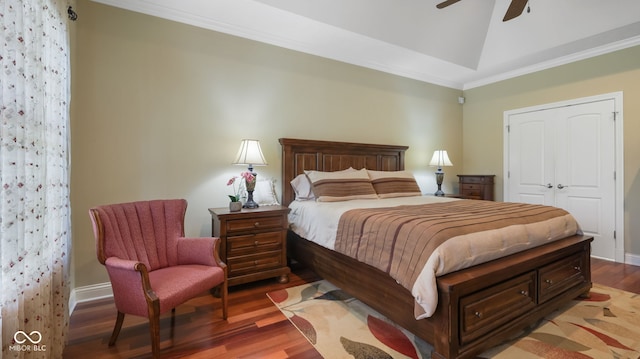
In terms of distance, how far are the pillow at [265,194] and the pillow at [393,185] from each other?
1.28 meters

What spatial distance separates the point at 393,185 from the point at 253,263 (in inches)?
79.2

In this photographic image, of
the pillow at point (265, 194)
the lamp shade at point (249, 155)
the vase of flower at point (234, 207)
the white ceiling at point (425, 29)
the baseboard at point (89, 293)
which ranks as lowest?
the baseboard at point (89, 293)

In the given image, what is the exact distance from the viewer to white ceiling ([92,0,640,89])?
9.75 ft

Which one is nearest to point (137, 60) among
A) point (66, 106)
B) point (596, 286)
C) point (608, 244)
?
point (66, 106)

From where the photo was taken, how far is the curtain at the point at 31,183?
1.17 m

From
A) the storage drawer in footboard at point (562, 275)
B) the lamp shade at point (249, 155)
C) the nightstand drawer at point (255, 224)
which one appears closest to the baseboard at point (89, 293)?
the nightstand drawer at point (255, 224)

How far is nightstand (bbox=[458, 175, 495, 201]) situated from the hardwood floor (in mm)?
2250

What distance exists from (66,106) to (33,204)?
1006 mm

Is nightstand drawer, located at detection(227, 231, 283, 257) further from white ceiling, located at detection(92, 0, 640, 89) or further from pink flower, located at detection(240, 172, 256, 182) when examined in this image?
white ceiling, located at detection(92, 0, 640, 89)

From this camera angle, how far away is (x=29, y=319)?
1.31 m

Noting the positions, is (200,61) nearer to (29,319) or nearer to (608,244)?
(29,319)

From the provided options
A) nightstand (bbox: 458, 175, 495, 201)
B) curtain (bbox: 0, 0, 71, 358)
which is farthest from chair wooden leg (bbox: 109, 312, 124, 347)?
nightstand (bbox: 458, 175, 495, 201)

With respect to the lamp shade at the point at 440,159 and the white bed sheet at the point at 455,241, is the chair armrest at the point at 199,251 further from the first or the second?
the lamp shade at the point at 440,159

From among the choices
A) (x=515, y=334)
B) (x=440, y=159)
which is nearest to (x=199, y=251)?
(x=515, y=334)
